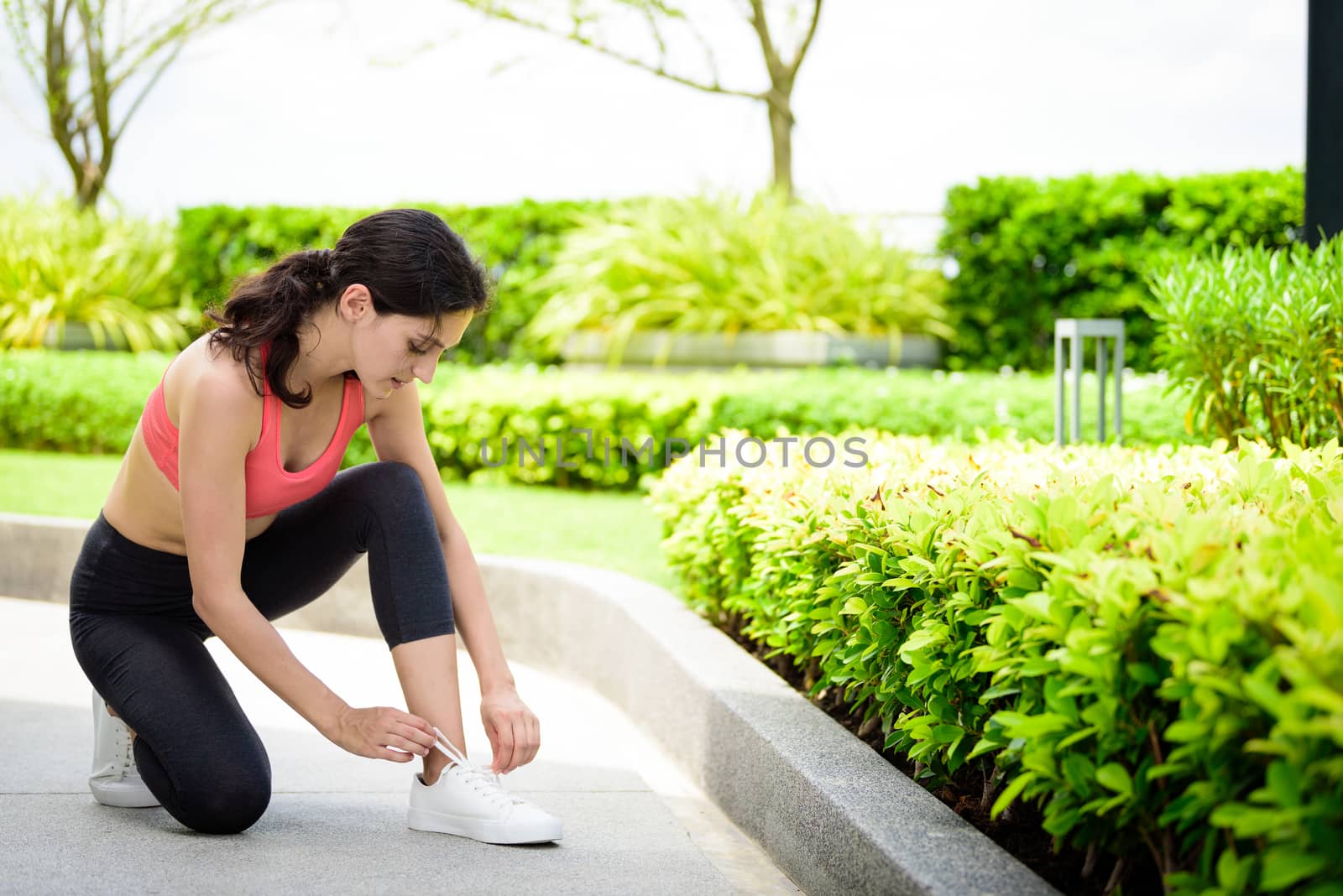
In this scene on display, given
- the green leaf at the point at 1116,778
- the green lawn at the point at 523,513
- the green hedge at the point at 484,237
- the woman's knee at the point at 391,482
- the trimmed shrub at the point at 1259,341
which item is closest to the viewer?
the green leaf at the point at 1116,778

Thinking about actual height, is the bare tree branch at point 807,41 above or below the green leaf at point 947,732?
above

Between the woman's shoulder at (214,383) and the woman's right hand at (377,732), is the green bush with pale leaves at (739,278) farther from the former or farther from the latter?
the woman's right hand at (377,732)

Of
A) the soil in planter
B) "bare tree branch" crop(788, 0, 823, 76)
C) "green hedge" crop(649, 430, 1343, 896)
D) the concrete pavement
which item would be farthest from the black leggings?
"bare tree branch" crop(788, 0, 823, 76)

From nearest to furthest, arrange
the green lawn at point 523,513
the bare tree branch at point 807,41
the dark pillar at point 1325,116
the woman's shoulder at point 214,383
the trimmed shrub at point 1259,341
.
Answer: the woman's shoulder at point 214,383 < the trimmed shrub at point 1259,341 < the dark pillar at point 1325,116 < the green lawn at point 523,513 < the bare tree branch at point 807,41

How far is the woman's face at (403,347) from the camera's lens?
6.91 ft

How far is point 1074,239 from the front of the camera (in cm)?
919

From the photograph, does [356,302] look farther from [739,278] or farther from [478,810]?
[739,278]

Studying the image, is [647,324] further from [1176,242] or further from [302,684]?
[302,684]

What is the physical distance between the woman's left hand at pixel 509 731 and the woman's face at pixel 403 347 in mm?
613

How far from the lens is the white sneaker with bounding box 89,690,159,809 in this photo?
7.66 ft

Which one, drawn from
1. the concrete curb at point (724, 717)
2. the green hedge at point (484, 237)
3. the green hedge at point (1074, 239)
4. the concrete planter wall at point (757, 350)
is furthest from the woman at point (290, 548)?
the green hedge at point (1074, 239)

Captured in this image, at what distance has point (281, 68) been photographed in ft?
62.7

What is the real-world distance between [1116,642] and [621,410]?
5633 mm

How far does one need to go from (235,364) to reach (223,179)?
56.8ft
